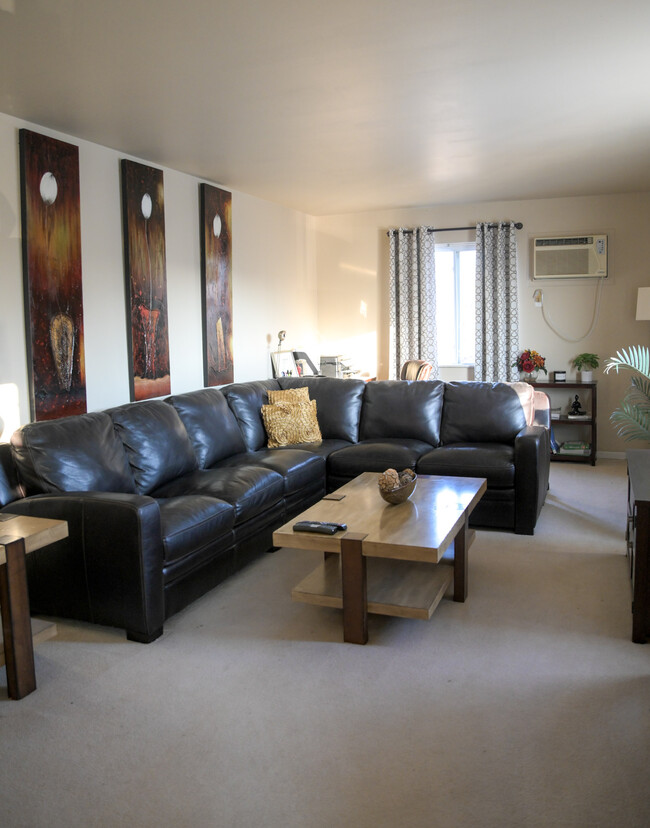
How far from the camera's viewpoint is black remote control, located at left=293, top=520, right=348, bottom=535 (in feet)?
9.43

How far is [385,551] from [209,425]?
2090mm

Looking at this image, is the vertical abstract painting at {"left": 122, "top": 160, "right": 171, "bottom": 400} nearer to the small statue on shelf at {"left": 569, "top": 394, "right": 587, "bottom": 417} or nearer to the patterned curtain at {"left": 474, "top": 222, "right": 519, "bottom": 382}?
the patterned curtain at {"left": 474, "top": 222, "right": 519, "bottom": 382}

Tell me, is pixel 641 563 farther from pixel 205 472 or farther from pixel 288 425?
pixel 288 425

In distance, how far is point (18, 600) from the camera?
2.43 metres

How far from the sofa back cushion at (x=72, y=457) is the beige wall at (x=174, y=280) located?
524 millimetres

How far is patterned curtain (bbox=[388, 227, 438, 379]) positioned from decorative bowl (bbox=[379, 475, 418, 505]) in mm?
4031

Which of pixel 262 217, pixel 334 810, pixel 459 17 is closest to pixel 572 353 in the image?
pixel 262 217

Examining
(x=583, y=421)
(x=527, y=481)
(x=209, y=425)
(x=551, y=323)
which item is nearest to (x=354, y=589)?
(x=527, y=481)

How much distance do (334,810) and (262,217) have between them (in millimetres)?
5346

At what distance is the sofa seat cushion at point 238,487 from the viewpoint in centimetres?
363

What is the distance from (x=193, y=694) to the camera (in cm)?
249

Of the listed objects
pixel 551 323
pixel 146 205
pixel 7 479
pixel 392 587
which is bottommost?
pixel 392 587

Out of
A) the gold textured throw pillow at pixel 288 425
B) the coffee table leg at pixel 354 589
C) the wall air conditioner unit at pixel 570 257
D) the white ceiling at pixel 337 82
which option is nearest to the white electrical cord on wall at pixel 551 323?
the wall air conditioner unit at pixel 570 257

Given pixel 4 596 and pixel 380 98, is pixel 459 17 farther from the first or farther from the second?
pixel 4 596
